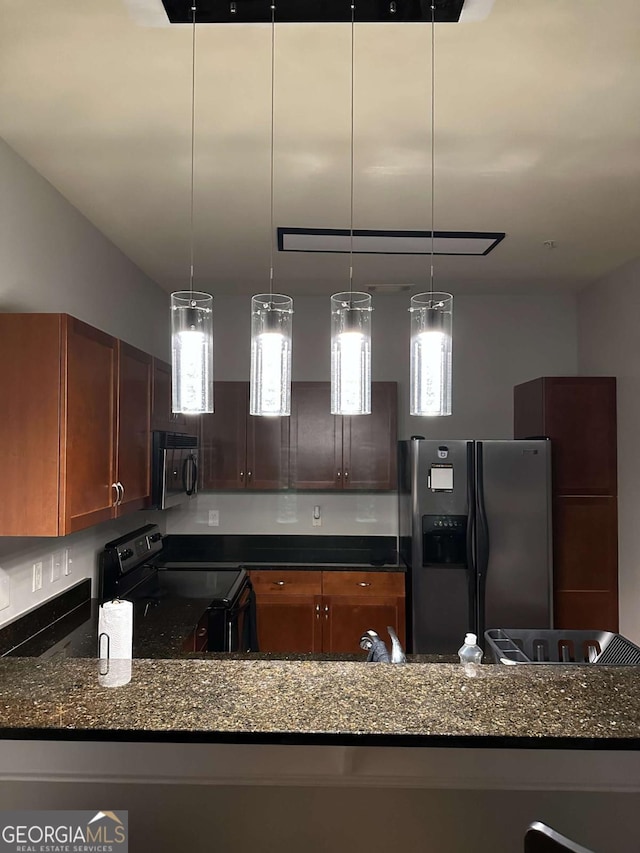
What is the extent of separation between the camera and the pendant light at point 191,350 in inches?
57.2

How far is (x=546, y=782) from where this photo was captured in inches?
47.9

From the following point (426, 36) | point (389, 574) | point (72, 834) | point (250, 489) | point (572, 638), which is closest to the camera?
point (72, 834)

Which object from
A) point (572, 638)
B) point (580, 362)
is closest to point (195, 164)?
point (572, 638)

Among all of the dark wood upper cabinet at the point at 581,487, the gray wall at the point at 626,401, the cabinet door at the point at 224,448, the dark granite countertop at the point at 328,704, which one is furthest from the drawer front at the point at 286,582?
A: the dark granite countertop at the point at 328,704

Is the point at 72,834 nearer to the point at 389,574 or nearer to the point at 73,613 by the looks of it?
the point at 73,613

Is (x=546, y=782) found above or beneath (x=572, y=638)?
above

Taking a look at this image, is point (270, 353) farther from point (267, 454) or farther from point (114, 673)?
point (267, 454)

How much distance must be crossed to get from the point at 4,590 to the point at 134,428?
37.3 inches

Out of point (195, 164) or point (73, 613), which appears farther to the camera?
point (73, 613)

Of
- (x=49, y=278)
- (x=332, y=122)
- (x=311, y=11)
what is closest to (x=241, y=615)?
(x=49, y=278)

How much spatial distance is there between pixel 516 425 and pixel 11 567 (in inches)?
137

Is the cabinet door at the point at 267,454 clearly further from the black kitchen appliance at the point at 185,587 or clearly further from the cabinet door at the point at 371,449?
the black kitchen appliance at the point at 185,587

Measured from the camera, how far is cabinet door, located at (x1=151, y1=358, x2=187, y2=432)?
133 inches

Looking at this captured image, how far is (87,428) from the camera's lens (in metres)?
2.34
